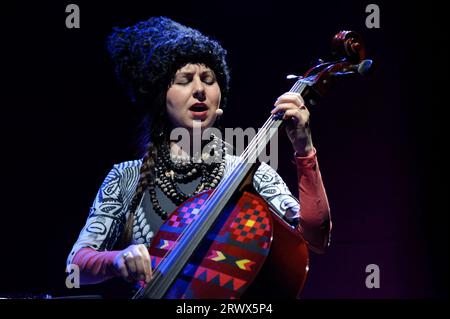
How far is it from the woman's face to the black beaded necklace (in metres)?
0.09

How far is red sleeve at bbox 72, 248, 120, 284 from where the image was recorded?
133cm

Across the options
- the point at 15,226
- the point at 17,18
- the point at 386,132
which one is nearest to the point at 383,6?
the point at 386,132

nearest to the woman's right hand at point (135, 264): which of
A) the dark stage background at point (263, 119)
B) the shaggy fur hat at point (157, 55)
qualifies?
the shaggy fur hat at point (157, 55)

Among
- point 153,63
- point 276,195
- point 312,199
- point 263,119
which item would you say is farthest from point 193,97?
point 263,119

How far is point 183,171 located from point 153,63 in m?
0.35

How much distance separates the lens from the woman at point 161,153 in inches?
59.9

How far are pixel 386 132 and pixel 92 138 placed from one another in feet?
4.15

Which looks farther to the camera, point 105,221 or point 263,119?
point 263,119

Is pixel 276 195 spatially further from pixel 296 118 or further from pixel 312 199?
pixel 296 118

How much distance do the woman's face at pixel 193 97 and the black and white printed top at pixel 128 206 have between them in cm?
17

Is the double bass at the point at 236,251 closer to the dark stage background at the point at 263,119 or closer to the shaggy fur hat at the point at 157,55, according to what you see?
the shaggy fur hat at the point at 157,55

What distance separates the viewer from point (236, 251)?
1.18m

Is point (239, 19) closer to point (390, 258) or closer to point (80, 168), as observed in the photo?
point (80, 168)

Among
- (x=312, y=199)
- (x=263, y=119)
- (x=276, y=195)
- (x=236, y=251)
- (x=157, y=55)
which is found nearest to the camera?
(x=236, y=251)
